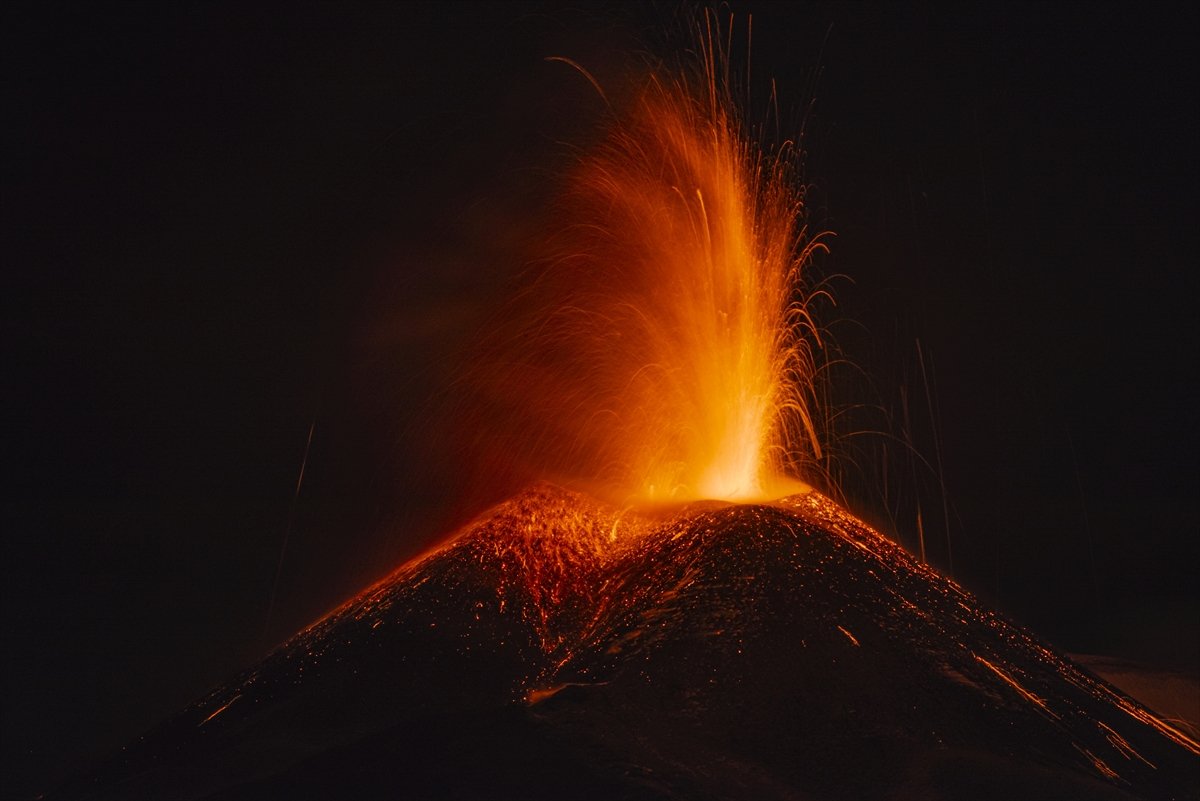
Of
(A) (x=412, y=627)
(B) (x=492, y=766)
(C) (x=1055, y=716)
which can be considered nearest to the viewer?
(B) (x=492, y=766)

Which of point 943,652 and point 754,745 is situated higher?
point 943,652

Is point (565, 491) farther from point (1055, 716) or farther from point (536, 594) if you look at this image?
point (1055, 716)

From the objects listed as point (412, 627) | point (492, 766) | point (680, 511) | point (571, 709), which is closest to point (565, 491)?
point (680, 511)

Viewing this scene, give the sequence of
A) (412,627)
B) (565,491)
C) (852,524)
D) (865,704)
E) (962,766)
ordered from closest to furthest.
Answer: (962,766) < (865,704) < (412,627) < (852,524) < (565,491)

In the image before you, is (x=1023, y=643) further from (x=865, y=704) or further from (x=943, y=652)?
(x=865, y=704)

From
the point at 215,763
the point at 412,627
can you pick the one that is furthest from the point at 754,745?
the point at 215,763

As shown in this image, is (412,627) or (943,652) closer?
(943,652)

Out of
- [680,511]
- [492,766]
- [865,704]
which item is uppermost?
[680,511]
